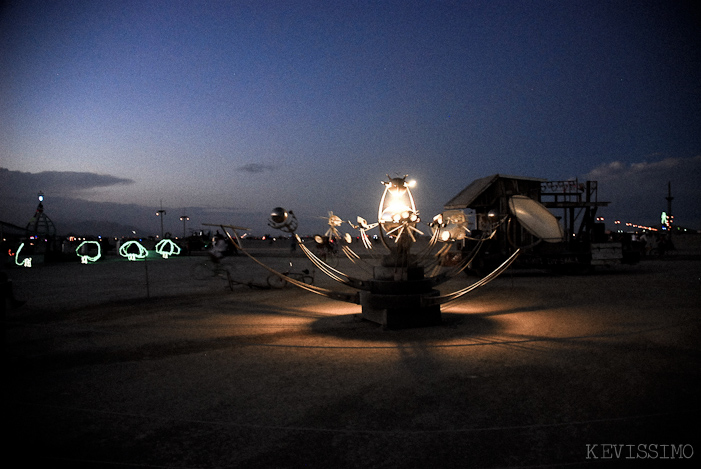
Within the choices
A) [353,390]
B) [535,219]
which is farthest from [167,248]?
[353,390]

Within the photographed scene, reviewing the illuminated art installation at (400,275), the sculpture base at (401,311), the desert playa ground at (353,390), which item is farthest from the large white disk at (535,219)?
the sculpture base at (401,311)

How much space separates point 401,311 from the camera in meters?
8.00

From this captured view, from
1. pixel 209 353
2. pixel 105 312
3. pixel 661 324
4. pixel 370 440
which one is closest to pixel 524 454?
pixel 370 440

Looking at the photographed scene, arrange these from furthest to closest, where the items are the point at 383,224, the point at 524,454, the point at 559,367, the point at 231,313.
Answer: the point at 231,313 → the point at 383,224 → the point at 559,367 → the point at 524,454

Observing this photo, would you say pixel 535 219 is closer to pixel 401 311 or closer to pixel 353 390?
pixel 401 311

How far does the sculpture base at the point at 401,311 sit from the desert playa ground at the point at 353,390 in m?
0.22

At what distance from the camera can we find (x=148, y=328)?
8.02 m

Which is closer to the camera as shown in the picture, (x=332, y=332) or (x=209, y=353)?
(x=209, y=353)

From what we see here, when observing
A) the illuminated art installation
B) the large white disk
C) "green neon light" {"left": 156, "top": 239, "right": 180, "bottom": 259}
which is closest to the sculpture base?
the illuminated art installation

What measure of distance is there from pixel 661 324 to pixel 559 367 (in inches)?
166

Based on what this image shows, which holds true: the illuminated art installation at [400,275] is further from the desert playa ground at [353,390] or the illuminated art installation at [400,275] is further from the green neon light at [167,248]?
the green neon light at [167,248]

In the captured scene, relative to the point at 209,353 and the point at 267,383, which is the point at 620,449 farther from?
the point at 209,353

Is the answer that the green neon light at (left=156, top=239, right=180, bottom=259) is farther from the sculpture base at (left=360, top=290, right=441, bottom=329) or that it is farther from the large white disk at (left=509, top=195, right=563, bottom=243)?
the large white disk at (left=509, top=195, right=563, bottom=243)

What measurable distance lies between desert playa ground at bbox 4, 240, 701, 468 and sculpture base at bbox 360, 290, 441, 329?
0.72 ft
